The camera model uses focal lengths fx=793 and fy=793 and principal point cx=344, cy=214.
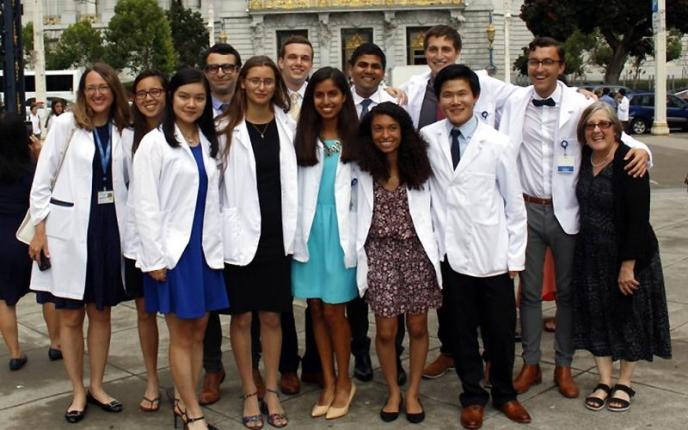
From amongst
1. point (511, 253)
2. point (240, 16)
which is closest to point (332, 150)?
point (511, 253)

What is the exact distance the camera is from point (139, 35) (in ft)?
169

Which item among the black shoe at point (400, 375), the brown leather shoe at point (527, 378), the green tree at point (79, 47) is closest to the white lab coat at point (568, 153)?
the brown leather shoe at point (527, 378)

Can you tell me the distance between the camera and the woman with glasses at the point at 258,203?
443cm

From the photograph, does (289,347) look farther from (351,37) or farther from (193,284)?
(351,37)

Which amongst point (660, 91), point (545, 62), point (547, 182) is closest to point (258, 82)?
point (545, 62)

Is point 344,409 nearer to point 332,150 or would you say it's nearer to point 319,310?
point 319,310

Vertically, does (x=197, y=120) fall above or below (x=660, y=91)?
below

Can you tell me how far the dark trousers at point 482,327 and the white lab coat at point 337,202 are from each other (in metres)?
0.57

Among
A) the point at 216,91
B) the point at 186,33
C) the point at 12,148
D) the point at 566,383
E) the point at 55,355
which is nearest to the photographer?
the point at 566,383

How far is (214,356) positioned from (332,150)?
163 centimetres

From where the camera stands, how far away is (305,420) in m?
4.71

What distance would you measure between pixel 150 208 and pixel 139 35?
50.4m

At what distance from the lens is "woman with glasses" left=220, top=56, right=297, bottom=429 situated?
4430 millimetres

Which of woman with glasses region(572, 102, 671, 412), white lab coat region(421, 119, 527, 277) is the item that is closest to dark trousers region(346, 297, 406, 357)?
white lab coat region(421, 119, 527, 277)
